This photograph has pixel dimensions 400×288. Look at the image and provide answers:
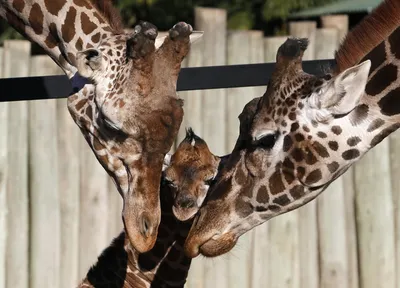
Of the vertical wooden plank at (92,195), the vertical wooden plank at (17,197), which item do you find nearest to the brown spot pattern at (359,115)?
the vertical wooden plank at (92,195)

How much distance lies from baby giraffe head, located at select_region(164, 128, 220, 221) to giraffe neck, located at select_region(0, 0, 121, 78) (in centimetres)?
72

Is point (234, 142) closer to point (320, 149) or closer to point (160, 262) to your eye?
point (160, 262)

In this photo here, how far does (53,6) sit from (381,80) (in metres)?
1.96

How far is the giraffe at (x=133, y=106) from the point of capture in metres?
5.36

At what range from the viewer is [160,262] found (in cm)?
607

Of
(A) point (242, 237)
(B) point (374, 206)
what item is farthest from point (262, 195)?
(B) point (374, 206)

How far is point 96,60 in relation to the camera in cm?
554

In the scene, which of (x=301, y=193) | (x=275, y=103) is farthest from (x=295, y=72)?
(x=301, y=193)

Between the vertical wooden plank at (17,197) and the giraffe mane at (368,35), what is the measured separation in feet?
12.6

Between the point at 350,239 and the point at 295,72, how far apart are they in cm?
361

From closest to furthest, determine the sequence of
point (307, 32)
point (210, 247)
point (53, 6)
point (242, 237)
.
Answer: point (210, 247)
point (53, 6)
point (242, 237)
point (307, 32)

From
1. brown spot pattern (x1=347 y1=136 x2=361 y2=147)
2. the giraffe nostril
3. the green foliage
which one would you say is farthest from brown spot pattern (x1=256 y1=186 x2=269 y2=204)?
the green foliage

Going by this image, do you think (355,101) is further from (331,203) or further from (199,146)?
(331,203)

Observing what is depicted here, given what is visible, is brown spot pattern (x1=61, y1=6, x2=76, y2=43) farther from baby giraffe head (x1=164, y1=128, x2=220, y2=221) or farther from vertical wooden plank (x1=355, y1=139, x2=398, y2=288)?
vertical wooden plank (x1=355, y1=139, x2=398, y2=288)
